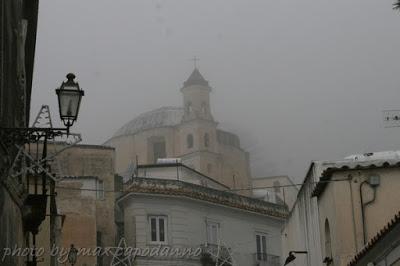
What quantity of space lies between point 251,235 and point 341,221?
76.5ft

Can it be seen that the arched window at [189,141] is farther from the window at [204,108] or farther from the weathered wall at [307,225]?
the weathered wall at [307,225]

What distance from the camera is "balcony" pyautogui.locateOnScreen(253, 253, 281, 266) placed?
4022 cm

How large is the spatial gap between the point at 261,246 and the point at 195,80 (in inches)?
1608

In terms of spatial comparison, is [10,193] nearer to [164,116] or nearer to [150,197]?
[150,197]

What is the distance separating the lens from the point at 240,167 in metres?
77.0

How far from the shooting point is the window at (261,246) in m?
40.6

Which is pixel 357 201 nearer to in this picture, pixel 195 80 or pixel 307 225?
pixel 307 225

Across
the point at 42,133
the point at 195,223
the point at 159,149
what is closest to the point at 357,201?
the point at 42,133

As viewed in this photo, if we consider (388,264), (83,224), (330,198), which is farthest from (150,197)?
(388,264)

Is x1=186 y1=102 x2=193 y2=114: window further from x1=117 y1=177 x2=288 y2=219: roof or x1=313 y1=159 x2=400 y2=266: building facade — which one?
x1=313 y1=159 x2=400 y2=266: building facade

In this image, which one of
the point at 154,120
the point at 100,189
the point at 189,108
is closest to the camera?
the point at 100,189

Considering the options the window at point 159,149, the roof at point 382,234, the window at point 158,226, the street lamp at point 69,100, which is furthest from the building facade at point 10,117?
the window at point 159,149

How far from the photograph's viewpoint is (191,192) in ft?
123

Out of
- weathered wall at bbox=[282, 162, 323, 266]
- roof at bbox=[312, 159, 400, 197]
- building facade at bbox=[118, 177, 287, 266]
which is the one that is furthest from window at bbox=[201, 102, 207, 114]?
roof at bbox=[312, 159, 400, 197]
